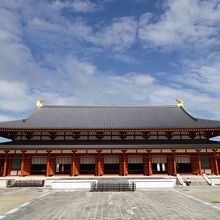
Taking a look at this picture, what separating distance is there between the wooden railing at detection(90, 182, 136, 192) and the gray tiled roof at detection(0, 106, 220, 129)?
7.92 meters

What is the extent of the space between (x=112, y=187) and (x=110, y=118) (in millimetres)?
12426

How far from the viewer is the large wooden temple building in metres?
Result: 25.0

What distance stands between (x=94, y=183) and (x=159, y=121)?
12971 mm

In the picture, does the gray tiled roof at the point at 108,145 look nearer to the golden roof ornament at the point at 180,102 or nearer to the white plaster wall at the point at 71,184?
the white plaster wall at the point at 71,184

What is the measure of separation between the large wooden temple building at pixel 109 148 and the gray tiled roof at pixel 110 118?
0.42 feet

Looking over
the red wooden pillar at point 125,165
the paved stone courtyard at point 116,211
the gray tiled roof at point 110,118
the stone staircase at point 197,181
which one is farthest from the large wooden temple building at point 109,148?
the paved stone courtyard at point 116,211

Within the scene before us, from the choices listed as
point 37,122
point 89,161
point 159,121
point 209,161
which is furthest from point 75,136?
point 209,161

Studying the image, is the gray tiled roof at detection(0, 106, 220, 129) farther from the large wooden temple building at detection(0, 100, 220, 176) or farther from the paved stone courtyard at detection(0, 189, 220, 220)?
the paved stone courtyard at detection(0, 189, 220, 220)

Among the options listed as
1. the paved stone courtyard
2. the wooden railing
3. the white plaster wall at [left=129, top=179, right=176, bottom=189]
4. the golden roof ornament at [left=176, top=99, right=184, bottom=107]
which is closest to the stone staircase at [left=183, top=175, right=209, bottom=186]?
the white plaster wall at [left=129, top=179, right=176, bottom=189]

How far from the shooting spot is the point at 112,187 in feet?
63.1

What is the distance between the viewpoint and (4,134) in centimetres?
2730

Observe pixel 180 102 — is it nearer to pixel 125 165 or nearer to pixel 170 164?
pixel 170 164

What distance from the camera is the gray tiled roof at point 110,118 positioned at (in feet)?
87.7

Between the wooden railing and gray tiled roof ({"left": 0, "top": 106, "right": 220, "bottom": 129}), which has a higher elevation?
gray tiled roof ({"left": 0, "top": 106, "right": 220, "bottom": 129})
